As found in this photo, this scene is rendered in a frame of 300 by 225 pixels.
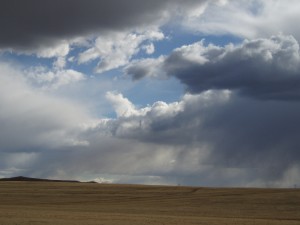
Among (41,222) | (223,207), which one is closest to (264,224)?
(41,222)

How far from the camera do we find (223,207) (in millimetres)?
69438

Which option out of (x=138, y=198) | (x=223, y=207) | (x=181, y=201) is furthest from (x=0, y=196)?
(x=223, y=207)

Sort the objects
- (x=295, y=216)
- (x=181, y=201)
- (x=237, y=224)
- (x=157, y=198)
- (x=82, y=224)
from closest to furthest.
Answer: (x=82, y=224)
(x=237, y=224)
(x=295, y=216)
(x=181, y=201)
(x=157, y=198)

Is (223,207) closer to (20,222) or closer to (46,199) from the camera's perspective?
(46,199)

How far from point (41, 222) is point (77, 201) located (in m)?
42.3

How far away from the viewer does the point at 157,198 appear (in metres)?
82.8

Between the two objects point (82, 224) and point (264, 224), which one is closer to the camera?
point (82, 224)

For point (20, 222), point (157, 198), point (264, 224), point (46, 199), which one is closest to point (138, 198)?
point (157, 198)

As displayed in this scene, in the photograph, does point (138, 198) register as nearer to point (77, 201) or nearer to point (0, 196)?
point (77, 201)

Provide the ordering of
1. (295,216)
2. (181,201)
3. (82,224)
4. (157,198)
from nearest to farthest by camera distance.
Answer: (82,224), (295,216), (181,201), (157,198)

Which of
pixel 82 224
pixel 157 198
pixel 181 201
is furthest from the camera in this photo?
pixel 157 198

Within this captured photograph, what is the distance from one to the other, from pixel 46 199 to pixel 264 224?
153 ft

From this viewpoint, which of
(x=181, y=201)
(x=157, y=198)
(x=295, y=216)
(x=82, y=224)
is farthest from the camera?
(x=157, y=198)

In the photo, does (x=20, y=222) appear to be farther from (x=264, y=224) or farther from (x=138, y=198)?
(x=138, y=198)
